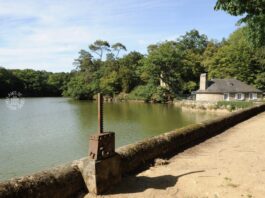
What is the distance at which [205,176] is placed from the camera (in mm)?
5098

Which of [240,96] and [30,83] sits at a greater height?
[30,83]

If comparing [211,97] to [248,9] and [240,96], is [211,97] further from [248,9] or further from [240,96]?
[248,9]

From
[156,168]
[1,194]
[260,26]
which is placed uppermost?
[260,26]

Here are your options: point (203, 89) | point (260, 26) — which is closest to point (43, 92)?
point (203, 89)

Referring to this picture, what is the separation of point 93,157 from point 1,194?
55.6 inches

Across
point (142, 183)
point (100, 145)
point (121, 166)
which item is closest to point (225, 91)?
point (121, 166)

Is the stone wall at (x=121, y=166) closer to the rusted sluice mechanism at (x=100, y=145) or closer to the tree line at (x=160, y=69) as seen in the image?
the rusted sluice mechanism at (x=100, y=145)

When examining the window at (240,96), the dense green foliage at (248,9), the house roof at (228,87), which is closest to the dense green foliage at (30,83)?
the house roof at (228,87)

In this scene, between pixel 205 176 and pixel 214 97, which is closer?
pixel 205 176

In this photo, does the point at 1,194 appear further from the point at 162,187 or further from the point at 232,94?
the point at 232,94

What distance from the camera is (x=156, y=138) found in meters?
6.62

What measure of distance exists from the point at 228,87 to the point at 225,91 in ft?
3.36

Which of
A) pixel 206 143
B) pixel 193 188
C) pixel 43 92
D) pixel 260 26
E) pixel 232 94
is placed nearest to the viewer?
pixel 193 188

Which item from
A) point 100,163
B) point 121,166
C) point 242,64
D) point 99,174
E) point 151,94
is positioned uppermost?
point 242,64
